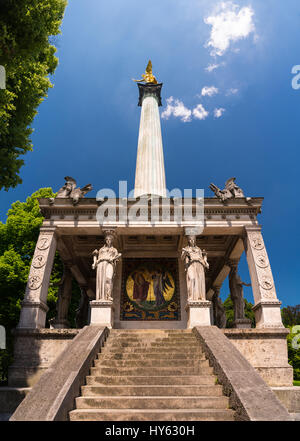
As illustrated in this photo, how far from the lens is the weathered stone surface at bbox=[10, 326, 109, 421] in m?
4.91

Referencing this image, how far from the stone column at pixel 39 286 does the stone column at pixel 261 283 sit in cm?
856

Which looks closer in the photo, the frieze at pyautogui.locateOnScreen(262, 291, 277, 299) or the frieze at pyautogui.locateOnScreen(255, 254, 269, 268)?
the frieze at pyautogui.locateOnScreen(262, 291, 277, 299)

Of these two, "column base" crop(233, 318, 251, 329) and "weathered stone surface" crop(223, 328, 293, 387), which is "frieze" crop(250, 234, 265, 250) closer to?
"weathered stone surface" crop(223, 328, 293, 387)

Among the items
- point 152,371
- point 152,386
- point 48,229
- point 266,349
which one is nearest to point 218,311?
point 266,349

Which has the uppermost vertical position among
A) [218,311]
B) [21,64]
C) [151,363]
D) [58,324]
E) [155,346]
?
[21,64]

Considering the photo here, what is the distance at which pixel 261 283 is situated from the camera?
12250mm

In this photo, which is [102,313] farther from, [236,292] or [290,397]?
[236,292]

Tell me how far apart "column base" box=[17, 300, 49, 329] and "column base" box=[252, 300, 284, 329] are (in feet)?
27.9

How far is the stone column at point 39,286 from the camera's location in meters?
11.4

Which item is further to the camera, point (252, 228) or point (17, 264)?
point (17, 264)

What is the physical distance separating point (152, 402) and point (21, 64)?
9561mm

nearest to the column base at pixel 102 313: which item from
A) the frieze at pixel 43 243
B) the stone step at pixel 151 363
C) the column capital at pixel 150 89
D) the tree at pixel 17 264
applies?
the frieze at pixel 43 243

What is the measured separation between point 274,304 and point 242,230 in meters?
3.61

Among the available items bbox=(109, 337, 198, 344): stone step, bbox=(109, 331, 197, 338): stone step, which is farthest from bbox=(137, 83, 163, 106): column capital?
bbox=(109, 337, 198, 344): stone step
